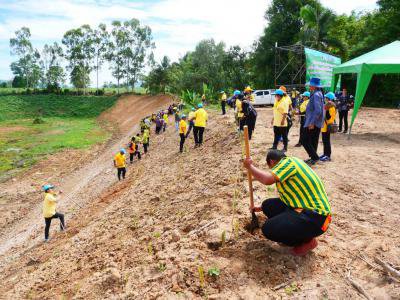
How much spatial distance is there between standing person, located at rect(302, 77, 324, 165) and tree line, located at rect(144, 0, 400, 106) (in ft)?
65.6

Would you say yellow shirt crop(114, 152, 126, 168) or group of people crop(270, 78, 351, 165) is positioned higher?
group of people crop(270, 78, 351, 165)

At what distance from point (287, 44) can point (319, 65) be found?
68.8ft

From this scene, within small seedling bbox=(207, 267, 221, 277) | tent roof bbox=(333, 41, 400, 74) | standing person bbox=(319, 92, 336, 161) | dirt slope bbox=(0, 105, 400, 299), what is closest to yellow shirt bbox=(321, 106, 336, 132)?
standing person bbox=(319, 92, 336, 161)

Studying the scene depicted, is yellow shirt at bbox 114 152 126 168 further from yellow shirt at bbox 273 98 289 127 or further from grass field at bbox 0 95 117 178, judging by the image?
grass field at bbox 0 95 117 178

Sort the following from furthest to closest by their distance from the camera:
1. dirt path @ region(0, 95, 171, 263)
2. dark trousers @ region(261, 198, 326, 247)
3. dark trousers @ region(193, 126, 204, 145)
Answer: dark trousers @ region(193, 126, 204, 145), dirt path @ region(0, 95, 171, 263), dark trousers @ region(261, 198, 326, 247)

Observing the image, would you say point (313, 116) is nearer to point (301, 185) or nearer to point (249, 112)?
point (249, 112)

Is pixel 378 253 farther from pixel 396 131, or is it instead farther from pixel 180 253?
pixel 396 131

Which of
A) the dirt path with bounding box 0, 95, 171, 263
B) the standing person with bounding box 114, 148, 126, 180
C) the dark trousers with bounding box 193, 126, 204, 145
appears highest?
the dark trousers with bounding box 193, 126, 204, 145

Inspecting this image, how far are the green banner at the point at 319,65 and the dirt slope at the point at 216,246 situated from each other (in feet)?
22.1

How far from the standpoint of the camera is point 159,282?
4129 mm

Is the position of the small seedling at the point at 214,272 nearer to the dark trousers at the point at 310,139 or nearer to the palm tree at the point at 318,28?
the dark trousers at the point at 310,139

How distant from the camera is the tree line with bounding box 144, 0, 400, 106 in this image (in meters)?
24.2

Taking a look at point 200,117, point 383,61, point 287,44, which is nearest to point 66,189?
point 200,117

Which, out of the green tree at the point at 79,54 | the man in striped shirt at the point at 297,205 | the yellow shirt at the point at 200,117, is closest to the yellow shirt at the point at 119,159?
the yellow shirt at the point at 200,117
